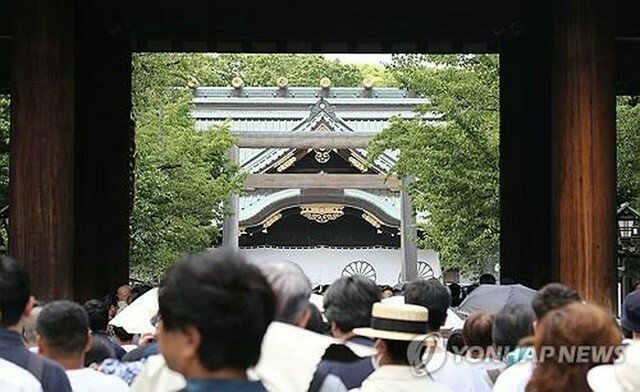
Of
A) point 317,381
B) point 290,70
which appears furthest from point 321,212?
point 317,381

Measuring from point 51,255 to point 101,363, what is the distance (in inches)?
156

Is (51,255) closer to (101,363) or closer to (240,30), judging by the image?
(101,363)

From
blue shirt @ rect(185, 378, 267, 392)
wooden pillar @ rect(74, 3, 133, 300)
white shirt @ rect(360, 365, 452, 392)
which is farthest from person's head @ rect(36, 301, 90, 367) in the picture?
wooden pillar @ rect(74, 3, 133, 300)

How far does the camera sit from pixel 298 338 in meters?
3.40

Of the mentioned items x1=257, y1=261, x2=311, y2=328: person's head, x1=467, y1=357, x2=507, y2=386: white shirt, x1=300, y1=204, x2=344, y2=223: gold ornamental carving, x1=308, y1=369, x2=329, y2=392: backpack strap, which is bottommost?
x1=467, y1=357, x2=507, y2=386: white shirt

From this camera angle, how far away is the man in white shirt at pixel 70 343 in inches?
179

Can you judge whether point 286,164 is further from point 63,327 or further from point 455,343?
point 63,327

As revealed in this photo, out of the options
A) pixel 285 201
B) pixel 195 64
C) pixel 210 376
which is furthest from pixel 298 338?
pixel 285 201

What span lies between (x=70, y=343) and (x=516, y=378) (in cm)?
172

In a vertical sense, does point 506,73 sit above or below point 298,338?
above

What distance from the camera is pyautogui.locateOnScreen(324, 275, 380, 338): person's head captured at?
4.39 m

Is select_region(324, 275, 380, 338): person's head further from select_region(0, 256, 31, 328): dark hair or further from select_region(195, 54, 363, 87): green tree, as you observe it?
select_region(195, 54, 363, 87): green tree

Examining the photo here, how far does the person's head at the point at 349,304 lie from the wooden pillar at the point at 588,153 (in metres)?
5.33

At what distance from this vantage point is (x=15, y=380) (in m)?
3.92
